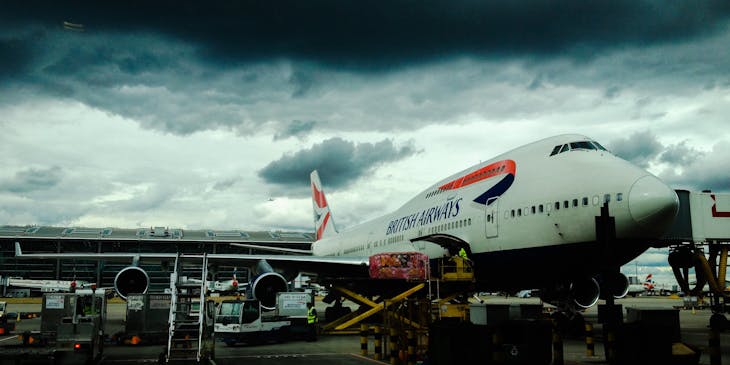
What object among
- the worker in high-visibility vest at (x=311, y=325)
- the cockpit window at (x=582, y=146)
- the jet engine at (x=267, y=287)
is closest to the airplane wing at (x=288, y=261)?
the jet engine at (x=267, y=287)

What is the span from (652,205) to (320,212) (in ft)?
115

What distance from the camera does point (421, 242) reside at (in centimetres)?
2383

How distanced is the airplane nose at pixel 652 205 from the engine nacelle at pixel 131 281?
1947 cm

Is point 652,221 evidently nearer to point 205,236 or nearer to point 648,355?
point 648,355

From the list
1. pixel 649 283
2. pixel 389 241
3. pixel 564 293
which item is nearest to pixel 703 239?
pixel 564 293

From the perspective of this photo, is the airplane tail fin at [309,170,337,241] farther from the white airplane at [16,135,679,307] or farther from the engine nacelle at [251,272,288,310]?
the engine nacelle at [251,272,288,310]

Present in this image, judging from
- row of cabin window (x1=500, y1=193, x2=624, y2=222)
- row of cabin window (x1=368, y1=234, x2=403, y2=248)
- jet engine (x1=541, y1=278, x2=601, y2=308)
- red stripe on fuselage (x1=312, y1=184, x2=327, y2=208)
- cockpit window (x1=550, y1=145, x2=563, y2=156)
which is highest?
red stripe on fuselage (x1=312, y1=184, x2=327, y2=208)

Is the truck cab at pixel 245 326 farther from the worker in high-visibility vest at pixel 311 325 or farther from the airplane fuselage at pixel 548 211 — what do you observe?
the airplane fuselage at pixel 548 211

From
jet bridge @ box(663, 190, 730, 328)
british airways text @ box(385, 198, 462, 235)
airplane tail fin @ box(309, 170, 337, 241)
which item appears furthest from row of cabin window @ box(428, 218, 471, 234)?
airplane tail fin @ box(309, 170, 337, 241)

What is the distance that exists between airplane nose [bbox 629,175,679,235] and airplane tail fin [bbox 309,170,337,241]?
103 feet

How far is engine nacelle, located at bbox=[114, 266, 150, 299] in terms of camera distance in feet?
82.0

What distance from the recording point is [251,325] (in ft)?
64.0

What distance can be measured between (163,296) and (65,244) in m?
85.3

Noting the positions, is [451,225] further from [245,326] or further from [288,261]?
[245,326]
